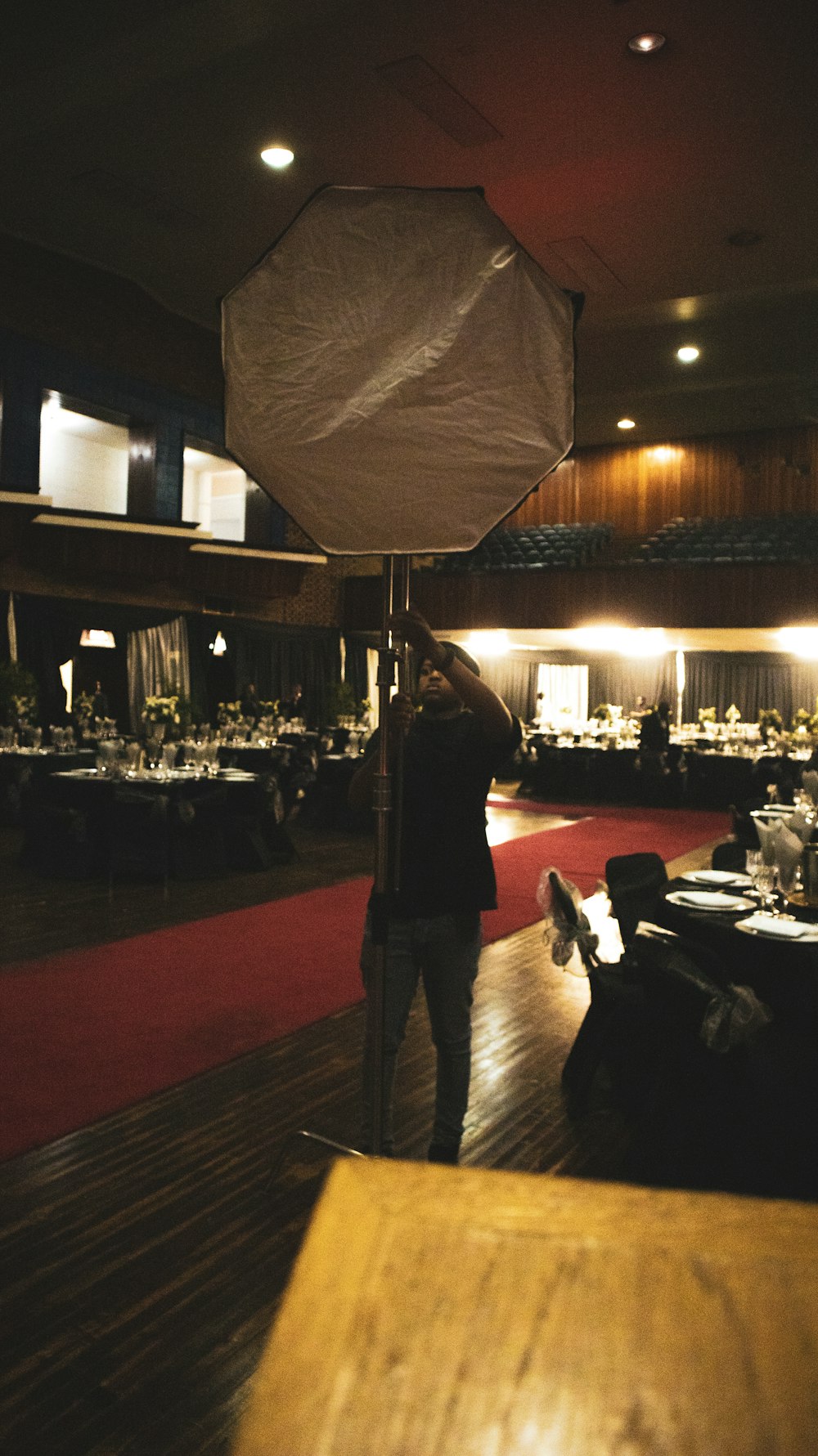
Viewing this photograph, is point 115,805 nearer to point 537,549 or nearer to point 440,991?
point 440,991

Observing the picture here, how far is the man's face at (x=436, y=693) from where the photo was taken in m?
2.58

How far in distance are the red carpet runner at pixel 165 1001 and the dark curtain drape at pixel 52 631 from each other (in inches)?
316

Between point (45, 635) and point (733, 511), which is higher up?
point (733, 511)

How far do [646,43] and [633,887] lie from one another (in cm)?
646

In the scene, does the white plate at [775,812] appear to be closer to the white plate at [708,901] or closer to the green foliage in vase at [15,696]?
the white plate at [708,901]

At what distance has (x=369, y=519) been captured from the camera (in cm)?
181

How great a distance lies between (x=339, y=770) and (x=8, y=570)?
5.55m

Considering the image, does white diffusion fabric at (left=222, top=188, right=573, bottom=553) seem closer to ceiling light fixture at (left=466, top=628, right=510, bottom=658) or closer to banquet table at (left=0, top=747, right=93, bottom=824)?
banquet table at (left=0, top=747, right=93, bottom=824)

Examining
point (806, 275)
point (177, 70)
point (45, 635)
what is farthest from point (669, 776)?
point (177, 70)

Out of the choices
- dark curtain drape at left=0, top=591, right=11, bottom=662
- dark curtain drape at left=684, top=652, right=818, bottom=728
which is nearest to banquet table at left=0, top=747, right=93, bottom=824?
dark curtain drape at left=0, top=591, right=11, bottom=662

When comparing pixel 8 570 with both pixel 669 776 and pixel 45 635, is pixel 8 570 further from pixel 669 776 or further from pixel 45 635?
pixel 669 776

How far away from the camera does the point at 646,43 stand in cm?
740

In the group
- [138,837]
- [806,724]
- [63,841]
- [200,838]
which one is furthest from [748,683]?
[63,841]

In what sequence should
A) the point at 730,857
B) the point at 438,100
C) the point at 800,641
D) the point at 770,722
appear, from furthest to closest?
1. the point at 800,641
2. the point at 770,722
3. the point at 438,100
4. the point at 730,857
